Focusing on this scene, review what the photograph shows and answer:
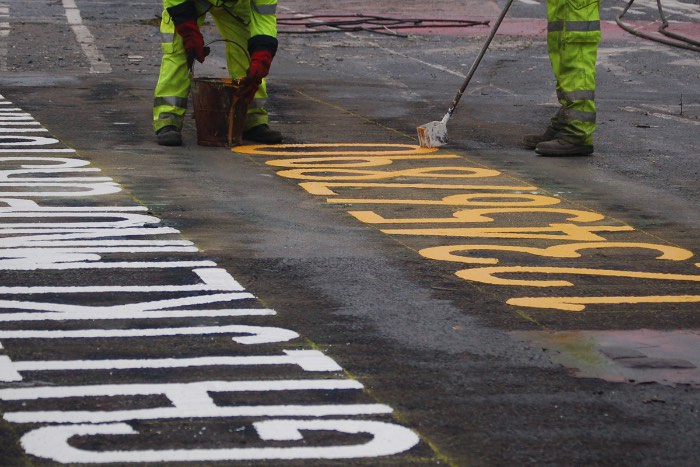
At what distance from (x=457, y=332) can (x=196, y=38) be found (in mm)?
4665

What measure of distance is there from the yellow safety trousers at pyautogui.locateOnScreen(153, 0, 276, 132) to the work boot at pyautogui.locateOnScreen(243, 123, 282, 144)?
0.15 feet

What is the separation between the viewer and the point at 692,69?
52.4 feet

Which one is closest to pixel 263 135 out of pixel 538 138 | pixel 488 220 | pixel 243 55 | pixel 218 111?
pixel 218 111

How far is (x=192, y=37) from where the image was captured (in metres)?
9.48

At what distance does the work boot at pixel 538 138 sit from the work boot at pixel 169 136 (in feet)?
7.78

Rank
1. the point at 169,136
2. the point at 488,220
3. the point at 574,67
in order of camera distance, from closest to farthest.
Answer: the point at 488,220 < the point at 169,136 < the point at 574,67

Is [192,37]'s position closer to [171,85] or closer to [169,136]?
[171,85]

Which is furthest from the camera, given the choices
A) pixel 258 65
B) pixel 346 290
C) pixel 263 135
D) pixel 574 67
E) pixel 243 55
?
pixel 243 55

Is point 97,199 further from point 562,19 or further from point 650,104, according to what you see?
point 650,104

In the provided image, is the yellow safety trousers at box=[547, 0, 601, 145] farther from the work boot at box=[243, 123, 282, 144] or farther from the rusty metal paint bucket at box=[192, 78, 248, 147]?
the rusty metal paint bucket at box=[192, 78, 248, 147]

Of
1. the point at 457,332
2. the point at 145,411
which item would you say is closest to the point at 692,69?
the point at 457,332

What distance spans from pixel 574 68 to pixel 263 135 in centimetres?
214

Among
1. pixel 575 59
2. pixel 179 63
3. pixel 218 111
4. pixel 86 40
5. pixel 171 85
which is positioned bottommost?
pixel 86 40

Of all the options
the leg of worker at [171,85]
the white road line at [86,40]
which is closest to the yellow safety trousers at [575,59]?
the leg of worker at [171,85]
